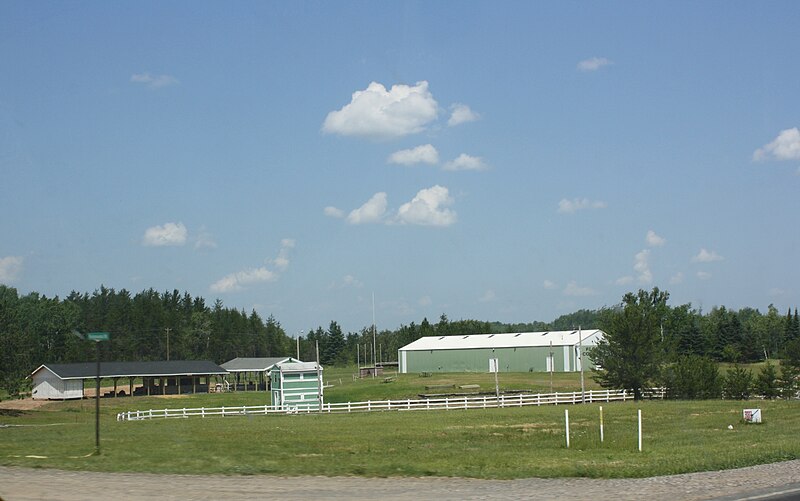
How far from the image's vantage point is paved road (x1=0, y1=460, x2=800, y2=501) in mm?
16516

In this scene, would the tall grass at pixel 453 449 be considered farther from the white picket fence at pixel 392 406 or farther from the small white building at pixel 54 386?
the small white building at pixel 54 386

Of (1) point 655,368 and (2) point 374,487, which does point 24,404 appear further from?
(2) point 374,487

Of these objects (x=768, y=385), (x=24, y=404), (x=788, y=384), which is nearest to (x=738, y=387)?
(x=768, y=385)

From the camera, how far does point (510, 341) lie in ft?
377

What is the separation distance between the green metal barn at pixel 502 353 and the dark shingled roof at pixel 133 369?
105 ft

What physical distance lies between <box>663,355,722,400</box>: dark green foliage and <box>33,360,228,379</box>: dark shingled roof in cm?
5229

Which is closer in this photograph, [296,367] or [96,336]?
[96,336]

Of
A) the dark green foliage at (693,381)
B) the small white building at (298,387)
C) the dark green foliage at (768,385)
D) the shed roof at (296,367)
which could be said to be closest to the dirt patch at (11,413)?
the small white building at (298,387)

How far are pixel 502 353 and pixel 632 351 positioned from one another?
48369mm

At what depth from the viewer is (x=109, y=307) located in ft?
508

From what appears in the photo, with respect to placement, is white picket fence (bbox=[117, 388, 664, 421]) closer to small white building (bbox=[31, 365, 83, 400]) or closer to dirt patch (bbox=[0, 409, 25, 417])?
dirt patch (bbox=[0, 409, 25, 417])

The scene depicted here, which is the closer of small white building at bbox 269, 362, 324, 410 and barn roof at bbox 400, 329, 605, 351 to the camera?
small white building at bbox 269, 362, 324, 410

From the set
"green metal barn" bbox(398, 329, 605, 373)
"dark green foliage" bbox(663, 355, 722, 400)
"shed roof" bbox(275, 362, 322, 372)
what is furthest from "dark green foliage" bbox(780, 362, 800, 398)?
"shed roof" bbox(275, 362, 322, 372)

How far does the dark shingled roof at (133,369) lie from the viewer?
285 ft
